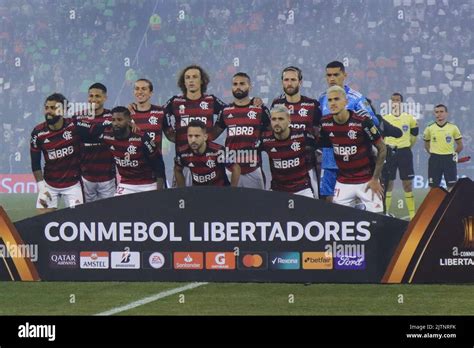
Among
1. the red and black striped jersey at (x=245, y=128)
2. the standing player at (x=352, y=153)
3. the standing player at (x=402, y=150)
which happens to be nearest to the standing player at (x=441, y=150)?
the standing player at (x=402, y=150)

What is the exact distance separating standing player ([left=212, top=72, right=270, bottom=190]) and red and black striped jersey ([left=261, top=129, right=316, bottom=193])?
0.11 meters

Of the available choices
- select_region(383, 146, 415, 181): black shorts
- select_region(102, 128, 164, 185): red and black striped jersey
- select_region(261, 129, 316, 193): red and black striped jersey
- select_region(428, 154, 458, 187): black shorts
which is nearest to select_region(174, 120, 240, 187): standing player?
select_region(102, 128, 164, 185): red and black striped jersey

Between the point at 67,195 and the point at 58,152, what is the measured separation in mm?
428

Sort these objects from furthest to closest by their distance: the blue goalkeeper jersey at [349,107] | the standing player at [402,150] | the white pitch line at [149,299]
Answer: the blue goalkeeper jersey at [349,107] → the standing player at [402,150] → the white pitch line at [149,299]

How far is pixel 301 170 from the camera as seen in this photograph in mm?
10945

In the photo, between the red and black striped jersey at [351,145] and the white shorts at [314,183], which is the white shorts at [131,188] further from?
the red and black striped jersey at [351,145]

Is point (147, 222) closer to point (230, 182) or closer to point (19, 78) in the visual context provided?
point (230, 182)

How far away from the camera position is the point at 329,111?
10891 mm

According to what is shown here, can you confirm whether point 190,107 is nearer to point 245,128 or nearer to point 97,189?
point 245,128

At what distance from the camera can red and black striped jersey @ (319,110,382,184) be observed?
10867mm

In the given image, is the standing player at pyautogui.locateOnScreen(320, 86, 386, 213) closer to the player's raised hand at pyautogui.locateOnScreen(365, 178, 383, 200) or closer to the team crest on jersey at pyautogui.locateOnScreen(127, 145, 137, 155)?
the player's raised hand at pyautogui.locateOnScreen(365, 178, 383, 200)

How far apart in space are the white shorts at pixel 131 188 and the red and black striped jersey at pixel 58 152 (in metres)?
0.42

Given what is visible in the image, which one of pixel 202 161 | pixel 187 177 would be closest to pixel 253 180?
pixel 202 161

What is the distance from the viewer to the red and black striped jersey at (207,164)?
11.0m
